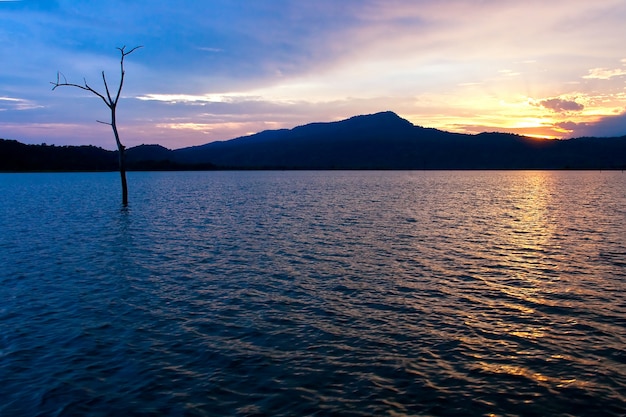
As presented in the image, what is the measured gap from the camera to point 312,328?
15.6 metres

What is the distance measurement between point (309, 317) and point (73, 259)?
17562mm

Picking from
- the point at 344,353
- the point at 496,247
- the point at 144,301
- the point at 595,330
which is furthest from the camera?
the point at 496,247

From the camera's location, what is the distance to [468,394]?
1116cm

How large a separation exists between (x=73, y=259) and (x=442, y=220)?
114 feet

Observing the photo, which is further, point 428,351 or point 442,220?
point 442,220

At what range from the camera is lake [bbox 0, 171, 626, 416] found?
10930mm

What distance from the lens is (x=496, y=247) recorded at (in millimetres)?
31984

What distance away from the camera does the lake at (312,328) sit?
35.9 feet

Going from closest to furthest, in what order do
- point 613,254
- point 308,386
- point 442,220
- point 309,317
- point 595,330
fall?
point 308,386
point 595,330
point 309,317
point 613,254
point 442,220

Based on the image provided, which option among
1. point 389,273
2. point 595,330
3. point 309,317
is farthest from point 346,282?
point 595,330

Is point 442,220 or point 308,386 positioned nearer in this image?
point 308,386

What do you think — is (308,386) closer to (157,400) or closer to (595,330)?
(157,400)

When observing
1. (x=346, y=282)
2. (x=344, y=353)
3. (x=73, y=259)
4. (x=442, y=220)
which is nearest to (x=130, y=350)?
(x=344, y=353)

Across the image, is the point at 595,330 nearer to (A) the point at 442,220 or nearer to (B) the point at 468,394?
(B) the point at 468,394
